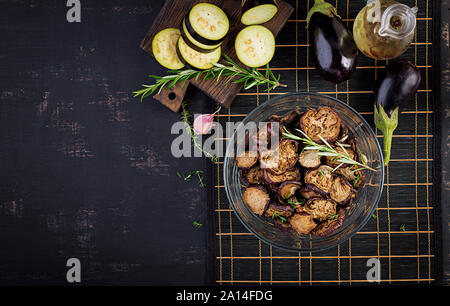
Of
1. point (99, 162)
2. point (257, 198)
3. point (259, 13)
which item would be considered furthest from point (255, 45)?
point (99, 162)

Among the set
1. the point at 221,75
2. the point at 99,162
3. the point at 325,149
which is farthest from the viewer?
the point at 99,162

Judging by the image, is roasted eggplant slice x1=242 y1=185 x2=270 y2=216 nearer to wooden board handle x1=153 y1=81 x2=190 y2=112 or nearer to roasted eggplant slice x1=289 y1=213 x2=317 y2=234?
roasted eggplant slice x1=289 y1=213 x2=317 y2=234

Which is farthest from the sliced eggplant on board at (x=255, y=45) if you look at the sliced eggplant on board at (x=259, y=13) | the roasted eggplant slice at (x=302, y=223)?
the roasted eggplant slice at (x=302, y=223)

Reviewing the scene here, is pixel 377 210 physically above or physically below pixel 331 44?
below

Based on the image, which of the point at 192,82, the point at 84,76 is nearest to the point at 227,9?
the point at 192,82

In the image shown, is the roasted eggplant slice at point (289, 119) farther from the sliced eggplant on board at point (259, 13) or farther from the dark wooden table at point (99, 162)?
the sliced eggplant on board at point (259, 13)

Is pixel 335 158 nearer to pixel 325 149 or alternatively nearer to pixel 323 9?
pixel 325 149
